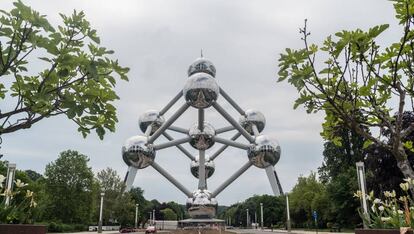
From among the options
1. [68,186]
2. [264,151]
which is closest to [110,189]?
[68,186]

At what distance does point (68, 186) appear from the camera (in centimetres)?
4538

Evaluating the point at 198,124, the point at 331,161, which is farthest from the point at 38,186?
the point at 331,161

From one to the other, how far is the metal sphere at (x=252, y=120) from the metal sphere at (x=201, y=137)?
516 cm

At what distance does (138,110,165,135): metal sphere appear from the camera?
39.5 m

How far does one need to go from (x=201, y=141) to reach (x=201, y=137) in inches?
15.3

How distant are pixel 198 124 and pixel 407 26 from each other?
103ft

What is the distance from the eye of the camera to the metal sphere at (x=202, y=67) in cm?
3588

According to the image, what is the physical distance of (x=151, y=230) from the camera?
44.6m

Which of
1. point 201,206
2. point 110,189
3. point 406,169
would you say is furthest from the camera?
point 110,189

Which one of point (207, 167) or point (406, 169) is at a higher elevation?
point (207, 167)

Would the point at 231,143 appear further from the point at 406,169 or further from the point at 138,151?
the point at 406,169

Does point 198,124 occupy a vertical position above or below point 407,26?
above

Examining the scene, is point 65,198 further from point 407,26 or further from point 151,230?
point 407,26

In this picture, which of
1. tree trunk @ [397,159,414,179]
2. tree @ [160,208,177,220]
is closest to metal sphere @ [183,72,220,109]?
tree trunk @ [397,159,414,179]
